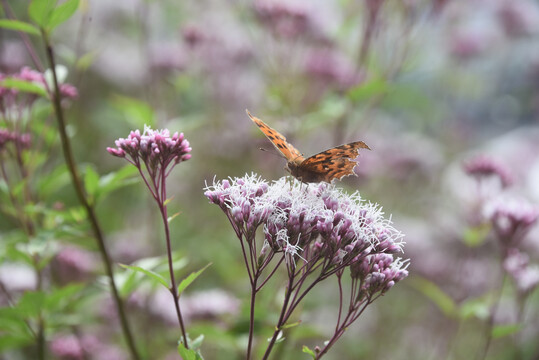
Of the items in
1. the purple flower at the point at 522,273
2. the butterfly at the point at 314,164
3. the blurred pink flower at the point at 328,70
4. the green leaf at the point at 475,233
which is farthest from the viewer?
the blurred pink flower at the point at 328,70

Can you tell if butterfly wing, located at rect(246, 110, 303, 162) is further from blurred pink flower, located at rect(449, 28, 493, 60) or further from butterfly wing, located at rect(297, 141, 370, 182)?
blurred pink flower, located at rect(449, 28, 493, 60)

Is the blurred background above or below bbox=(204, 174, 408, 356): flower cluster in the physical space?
above

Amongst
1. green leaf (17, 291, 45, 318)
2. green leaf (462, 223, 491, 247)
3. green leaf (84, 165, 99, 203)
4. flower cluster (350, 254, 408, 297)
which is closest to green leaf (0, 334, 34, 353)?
green leaf (17, 291, 45, 318)

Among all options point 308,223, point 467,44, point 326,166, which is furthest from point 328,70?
point 308,223

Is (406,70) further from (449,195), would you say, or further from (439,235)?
(449,195)

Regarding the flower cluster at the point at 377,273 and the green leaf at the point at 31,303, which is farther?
the green leaf at the point at 31,303

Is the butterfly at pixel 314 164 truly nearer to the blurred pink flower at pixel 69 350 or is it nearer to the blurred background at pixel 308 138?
the blurred background at pixel 308 138

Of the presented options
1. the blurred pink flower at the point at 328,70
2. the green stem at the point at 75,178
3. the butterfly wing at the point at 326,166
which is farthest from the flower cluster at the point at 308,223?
the blurred pink flower at the point at 328,70
